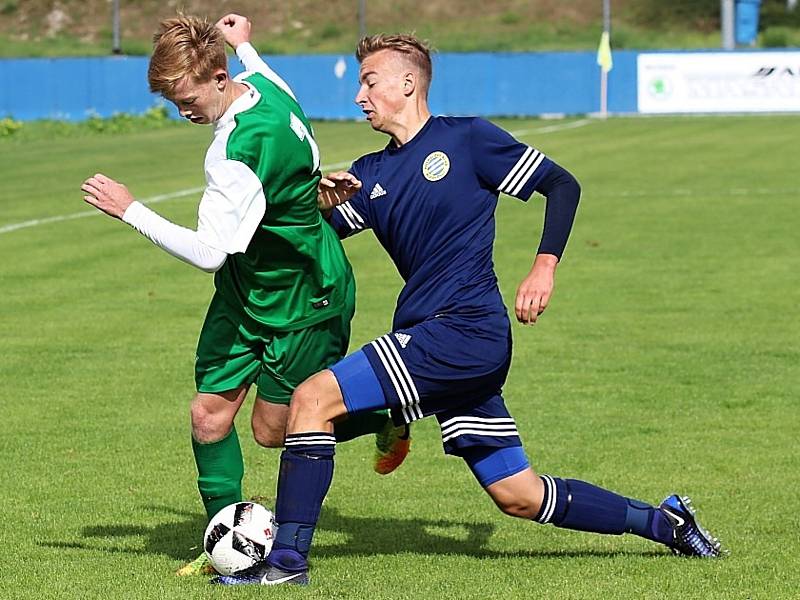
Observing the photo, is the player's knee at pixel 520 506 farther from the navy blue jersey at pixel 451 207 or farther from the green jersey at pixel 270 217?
the green jersey at pixel 270 217

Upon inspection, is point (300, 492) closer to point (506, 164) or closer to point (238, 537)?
point (238, 537)

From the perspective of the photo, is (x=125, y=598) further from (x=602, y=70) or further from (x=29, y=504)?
(x=602, y=70)

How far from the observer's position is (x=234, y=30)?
21.7 ft

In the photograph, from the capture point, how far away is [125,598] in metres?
5.48

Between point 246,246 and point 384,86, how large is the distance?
0.79m

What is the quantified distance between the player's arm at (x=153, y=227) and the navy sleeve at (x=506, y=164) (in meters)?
0.98

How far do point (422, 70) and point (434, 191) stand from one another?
0.47m

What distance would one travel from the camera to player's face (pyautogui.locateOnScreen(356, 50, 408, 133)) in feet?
18.7

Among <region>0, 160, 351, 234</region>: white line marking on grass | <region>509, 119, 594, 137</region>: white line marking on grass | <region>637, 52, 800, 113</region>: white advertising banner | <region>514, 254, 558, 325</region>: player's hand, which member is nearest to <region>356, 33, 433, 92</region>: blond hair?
<region>514, 254, 558, 325</region>: player's hand

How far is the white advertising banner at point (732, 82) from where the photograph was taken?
43969mm

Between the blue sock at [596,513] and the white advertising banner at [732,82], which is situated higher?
the white advertising banner at [732,82]

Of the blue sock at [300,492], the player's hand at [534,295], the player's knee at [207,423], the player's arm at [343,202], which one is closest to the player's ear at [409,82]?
the player's arm at [343,202]

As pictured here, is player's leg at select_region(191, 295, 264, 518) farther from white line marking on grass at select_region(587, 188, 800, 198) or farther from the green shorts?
white line marking on grass at select_region(587, 188, 800, 198)

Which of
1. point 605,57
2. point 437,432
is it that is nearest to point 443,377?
point 437,432
